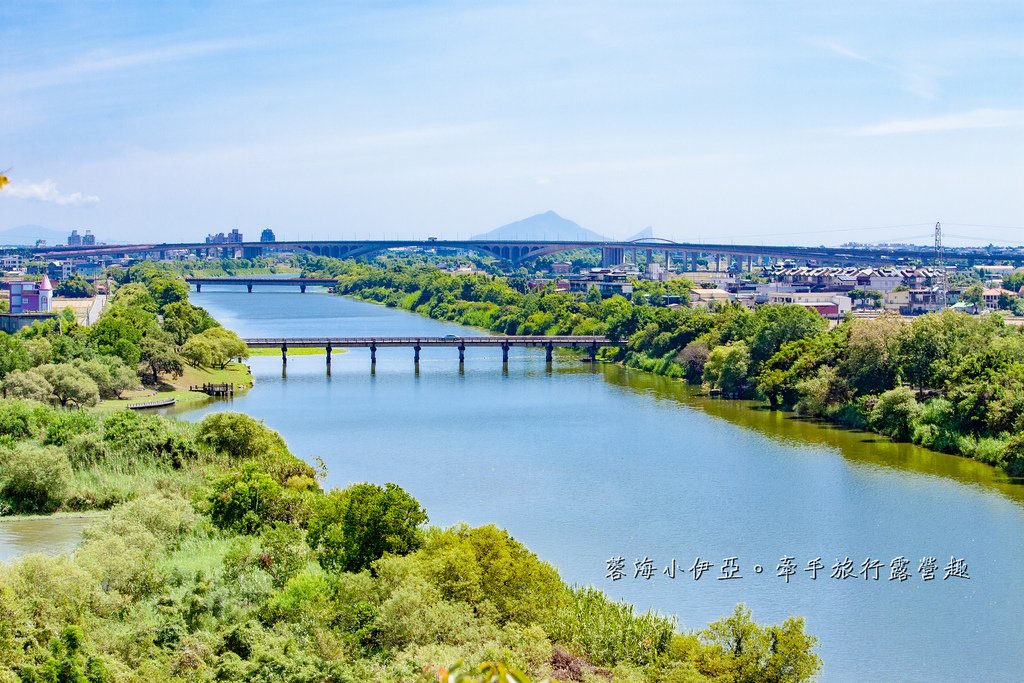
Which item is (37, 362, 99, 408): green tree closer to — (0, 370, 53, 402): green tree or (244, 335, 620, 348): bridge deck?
(0, 370, 53, 402): green tree

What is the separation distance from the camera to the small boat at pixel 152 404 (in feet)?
87.9

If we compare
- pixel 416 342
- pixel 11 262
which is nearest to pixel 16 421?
pixel 416 342

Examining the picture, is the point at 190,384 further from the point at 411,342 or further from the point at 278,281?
the point at 278,281

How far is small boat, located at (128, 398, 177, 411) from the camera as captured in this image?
1054 inches

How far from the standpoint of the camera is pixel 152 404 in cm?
2725

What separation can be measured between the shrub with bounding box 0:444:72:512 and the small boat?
Answer: 9.58 meters

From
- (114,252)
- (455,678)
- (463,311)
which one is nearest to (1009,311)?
(463,311)

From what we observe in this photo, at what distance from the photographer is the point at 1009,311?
1864 inches

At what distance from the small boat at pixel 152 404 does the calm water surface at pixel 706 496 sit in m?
1.22

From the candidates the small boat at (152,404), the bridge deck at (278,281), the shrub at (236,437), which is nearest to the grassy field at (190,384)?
the small boat at (152,404)

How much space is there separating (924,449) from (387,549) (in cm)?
1327

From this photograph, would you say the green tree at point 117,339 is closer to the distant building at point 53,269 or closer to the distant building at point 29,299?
the distant building at point 29,299

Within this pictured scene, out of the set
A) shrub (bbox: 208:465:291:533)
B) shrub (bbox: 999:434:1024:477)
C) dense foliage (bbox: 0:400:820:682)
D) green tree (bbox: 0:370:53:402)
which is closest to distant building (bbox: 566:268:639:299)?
green tree (bbox: 0:370:53:402)

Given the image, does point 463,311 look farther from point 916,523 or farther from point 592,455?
point 916,523
